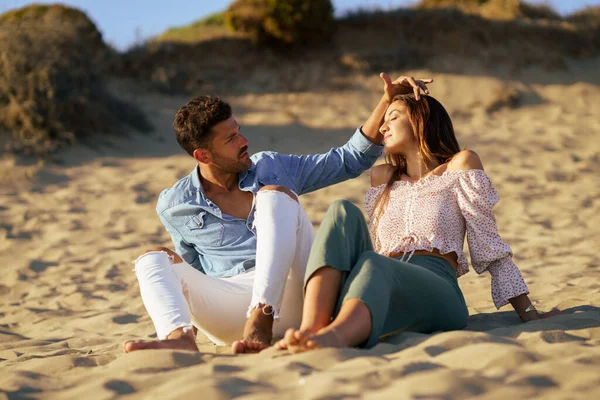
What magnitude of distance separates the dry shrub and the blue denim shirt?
597 cm

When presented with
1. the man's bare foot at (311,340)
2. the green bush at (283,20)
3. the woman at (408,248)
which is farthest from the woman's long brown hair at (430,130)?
the green bush at (283,20)

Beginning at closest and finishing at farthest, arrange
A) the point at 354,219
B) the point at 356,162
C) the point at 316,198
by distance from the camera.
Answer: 1. the point at 354,219
2. the point at 356,162
3. the point at 316,198

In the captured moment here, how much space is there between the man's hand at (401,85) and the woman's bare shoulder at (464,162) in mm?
337

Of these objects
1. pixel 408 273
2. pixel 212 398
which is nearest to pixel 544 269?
pixel 408 273

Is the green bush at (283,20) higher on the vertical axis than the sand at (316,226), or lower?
higher

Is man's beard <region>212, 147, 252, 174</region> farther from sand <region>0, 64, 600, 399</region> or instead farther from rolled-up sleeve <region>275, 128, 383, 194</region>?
sand <region>0, 64, 600, 399</region>

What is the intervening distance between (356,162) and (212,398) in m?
1.72

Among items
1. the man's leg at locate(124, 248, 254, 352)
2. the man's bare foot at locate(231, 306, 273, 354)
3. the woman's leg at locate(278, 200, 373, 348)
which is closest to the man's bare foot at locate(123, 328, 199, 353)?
the man's leg at locate(124, 248, 254, 352)

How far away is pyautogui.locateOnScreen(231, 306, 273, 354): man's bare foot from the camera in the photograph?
106 inches

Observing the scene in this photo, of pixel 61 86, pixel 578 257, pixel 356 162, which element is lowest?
pixel 578 257

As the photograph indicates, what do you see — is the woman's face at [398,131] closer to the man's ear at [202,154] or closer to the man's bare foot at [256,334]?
the man's ear at [202,154]

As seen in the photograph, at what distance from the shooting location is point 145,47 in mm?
13258

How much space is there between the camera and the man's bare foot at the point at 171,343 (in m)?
2.69

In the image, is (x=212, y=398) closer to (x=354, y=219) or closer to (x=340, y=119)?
(x=354, y=219)
